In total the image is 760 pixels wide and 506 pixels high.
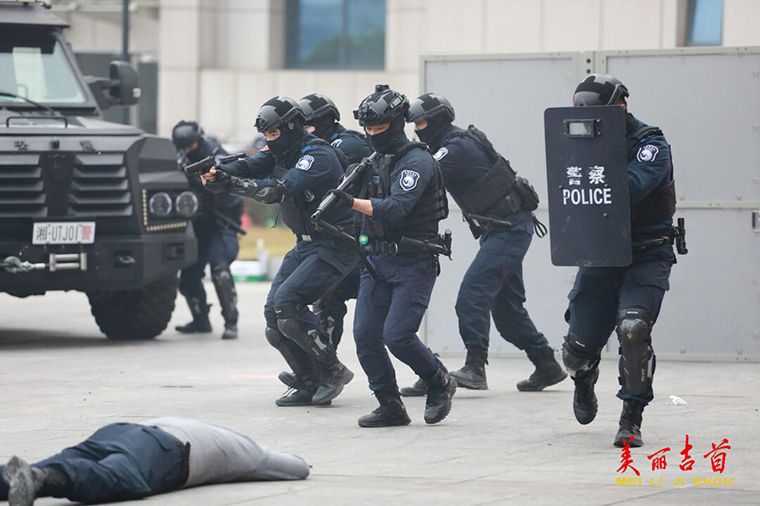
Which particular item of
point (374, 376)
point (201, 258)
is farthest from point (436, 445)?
point (201, 258)

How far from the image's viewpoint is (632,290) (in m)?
7.26

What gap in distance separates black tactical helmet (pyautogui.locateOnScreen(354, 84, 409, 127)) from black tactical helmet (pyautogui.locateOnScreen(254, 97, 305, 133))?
921mm

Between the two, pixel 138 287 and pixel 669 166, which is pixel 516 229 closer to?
pixel 669 166

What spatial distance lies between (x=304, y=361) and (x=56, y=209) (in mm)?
3688

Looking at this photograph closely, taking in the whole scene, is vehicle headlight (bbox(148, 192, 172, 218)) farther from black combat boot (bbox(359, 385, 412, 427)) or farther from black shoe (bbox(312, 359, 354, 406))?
black combat boot (bbox(359, 385, 412, 427))

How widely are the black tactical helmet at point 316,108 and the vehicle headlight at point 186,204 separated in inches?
133

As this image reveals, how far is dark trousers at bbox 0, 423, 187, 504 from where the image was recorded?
554 centimetres

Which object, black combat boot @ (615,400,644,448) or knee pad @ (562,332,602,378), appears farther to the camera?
knee pad @ (562,332,602,378)

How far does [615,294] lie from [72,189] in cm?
597

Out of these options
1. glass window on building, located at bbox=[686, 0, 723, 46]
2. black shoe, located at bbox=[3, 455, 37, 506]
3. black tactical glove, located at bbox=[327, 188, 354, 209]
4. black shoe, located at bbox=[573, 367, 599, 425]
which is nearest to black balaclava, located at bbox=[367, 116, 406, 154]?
black tactical glove, located at bbox=[327, 188, 354, 209]

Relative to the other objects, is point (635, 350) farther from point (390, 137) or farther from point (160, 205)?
point (160, 205)

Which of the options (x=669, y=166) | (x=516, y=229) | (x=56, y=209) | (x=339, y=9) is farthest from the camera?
(x=339, y=9)

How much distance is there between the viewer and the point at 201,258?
45.7ft

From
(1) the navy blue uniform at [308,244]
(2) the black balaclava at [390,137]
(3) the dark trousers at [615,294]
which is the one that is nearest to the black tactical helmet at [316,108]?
(1) the navy blue uniform at [308,244]
